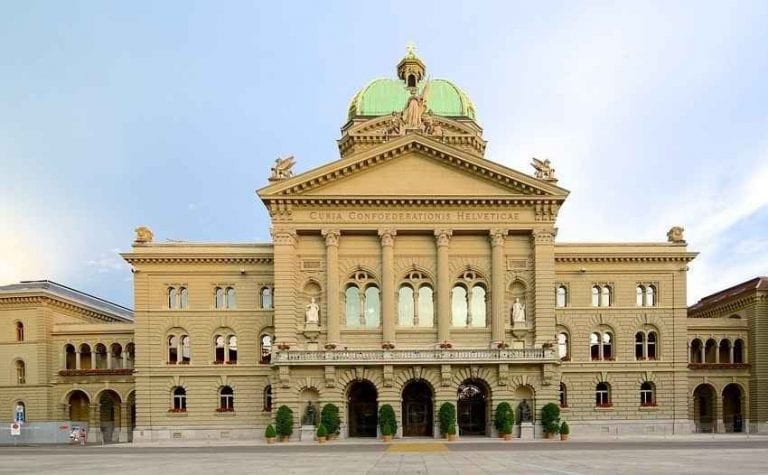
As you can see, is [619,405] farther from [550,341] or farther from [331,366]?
[331,366]

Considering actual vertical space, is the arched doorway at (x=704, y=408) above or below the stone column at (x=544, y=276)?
below

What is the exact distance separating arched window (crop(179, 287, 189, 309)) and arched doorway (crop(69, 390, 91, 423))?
1483 centimetres

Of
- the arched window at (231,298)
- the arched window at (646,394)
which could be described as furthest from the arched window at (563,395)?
A: the arched window at (231,298)

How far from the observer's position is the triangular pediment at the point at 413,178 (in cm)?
5969

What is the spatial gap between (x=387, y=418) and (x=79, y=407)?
106 feet

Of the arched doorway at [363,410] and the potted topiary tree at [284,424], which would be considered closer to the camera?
the potted topiary tree at [284,424]

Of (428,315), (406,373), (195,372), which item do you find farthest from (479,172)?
(195,372)

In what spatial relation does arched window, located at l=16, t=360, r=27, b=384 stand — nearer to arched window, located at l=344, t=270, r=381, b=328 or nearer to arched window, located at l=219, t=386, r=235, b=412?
arched window, located at l=219, t=386, r=235, b=412

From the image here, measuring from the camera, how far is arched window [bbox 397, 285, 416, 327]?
200ft

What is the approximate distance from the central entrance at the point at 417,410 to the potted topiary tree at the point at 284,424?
30.1ft

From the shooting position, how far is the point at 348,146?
77500mm

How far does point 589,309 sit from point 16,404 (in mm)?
50954

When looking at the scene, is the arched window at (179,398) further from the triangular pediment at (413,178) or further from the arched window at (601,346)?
the arched window at (601,346)

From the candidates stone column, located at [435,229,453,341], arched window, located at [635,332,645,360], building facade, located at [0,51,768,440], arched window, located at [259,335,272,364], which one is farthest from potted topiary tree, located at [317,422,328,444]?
arched window, located at [635,332,645,360]
